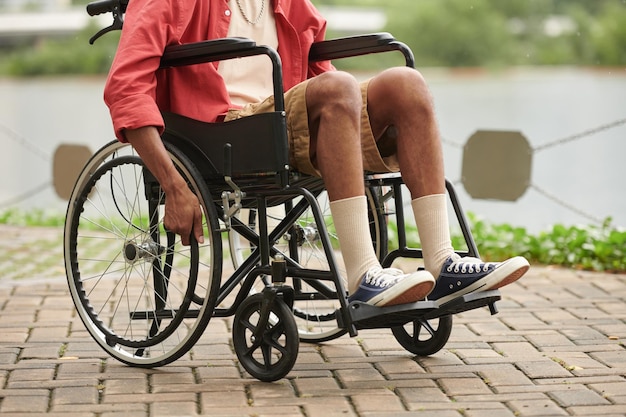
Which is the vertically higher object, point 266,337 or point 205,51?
point 205,51

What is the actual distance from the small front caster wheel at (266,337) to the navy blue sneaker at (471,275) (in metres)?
0.34

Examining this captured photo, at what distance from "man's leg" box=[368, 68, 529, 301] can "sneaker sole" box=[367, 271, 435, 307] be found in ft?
0.48

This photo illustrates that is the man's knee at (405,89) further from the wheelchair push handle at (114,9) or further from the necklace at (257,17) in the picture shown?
the wheelchair push handle at (114,9)

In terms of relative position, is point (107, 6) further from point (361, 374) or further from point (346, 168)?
point (361, 374)

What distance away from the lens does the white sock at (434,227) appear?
2.35 metres

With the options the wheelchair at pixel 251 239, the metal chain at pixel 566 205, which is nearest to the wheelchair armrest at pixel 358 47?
the wheelchair at pixel 251 239

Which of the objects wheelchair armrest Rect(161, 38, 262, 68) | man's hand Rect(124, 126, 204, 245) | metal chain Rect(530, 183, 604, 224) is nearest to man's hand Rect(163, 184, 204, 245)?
man's hand Rect(124, 126, 204, 245)

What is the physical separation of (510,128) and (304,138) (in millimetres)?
5208

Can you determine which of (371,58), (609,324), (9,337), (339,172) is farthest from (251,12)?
(371,58)

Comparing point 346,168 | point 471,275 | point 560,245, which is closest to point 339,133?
point 346,168

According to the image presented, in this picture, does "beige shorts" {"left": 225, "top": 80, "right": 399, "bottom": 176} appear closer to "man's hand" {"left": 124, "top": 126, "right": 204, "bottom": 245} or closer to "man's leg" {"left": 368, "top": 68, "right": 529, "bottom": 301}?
"man's leg" {"left": 368, "top": 68, "right": 529, "bottom": 301}

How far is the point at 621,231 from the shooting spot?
14.0ft

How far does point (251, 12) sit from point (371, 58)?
22.7 ft

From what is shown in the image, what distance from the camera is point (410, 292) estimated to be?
85.4 inches
